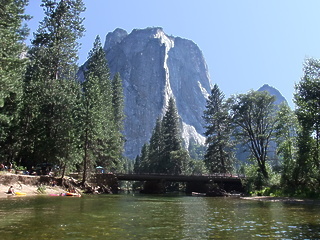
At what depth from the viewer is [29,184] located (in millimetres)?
35031

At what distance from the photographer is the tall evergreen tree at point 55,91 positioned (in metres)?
42.1

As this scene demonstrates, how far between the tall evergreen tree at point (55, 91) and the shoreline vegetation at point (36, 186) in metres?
3.67

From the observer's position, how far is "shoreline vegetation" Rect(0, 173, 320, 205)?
30531mm

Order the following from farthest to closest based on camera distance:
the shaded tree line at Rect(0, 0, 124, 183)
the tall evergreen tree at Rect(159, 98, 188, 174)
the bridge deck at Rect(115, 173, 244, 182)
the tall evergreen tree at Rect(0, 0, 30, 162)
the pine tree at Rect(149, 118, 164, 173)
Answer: the pine tree at Rect(149, 118, 164, 173) < the tall evergreen tree at Rect(159, 98, 188, 174) < the bridge deck at Rect(115, 173, 244, 182) < the shaded tree line at Rect(0, 0, 124, 183) < the tall evergreen tree at Rect(0, 0, 30, 162)

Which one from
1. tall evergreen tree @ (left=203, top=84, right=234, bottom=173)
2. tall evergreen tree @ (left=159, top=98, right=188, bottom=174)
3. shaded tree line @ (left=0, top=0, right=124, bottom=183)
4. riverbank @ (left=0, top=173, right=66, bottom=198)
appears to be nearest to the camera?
riverbank @ (left=0, top=173, right=66, bottom=198)

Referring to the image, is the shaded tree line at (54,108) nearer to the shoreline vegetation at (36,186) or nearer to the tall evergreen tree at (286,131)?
the shoreline vegetation at (36,186)

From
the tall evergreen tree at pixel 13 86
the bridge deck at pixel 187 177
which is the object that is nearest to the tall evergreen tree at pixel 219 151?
the bridge deck at pixel 187 177

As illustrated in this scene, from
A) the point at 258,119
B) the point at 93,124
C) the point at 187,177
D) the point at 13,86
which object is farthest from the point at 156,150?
the point at 13,86

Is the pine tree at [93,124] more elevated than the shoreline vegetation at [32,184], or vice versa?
the pine tree at [93,124]

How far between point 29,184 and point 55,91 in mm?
14720

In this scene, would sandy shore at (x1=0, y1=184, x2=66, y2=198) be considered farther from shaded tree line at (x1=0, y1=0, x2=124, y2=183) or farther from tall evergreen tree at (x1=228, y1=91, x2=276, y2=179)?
tall evergreen tree at (x1=228, y1=91, x2=276, y2=179)

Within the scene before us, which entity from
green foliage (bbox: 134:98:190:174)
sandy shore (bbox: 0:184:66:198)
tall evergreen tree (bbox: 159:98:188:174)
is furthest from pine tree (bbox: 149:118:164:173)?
sandy shore (bbox: 0:184:66:198)

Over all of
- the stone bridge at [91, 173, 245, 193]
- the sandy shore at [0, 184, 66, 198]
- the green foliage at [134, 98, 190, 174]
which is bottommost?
the sandy shore at [0, 184, 66, 198]

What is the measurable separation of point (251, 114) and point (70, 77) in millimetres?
30982
